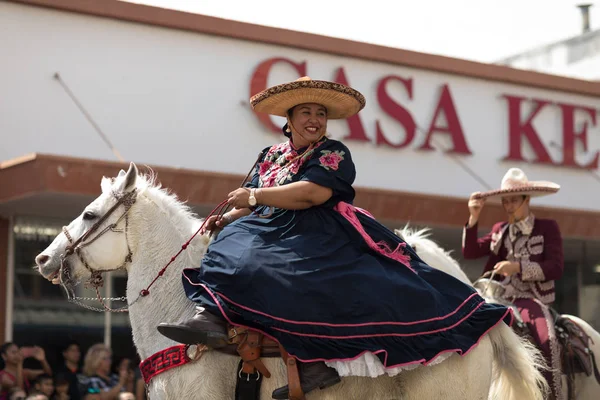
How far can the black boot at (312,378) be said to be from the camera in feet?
18.3

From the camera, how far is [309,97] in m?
5.97

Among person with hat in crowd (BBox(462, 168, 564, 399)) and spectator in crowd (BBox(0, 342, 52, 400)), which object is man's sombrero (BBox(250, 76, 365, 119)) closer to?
person with hat in crowd (BBox(462, 168, 564, 399))

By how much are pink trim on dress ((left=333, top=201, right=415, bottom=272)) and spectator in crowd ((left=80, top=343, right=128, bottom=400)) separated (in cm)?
594

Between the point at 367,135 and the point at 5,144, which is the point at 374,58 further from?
the point at 5,144

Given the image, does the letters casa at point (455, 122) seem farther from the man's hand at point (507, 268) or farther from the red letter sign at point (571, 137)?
the man's hand at point (507, 268)

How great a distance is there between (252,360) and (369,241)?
101cm

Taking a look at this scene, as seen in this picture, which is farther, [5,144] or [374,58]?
[374,58]

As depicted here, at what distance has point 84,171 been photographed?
487 inches

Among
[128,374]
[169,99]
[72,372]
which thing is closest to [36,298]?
[128,374]

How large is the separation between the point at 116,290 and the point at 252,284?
396 inches

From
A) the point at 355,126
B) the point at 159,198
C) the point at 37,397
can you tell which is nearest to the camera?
the point at 159,198

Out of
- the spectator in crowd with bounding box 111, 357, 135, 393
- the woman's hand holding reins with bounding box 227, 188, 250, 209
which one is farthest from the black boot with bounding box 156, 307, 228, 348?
the spectator in crowd with bounding box 111, 357, 135, 393

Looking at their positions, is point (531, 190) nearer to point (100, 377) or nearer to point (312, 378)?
point (312, 378)

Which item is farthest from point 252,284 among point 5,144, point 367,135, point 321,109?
point 367,135
